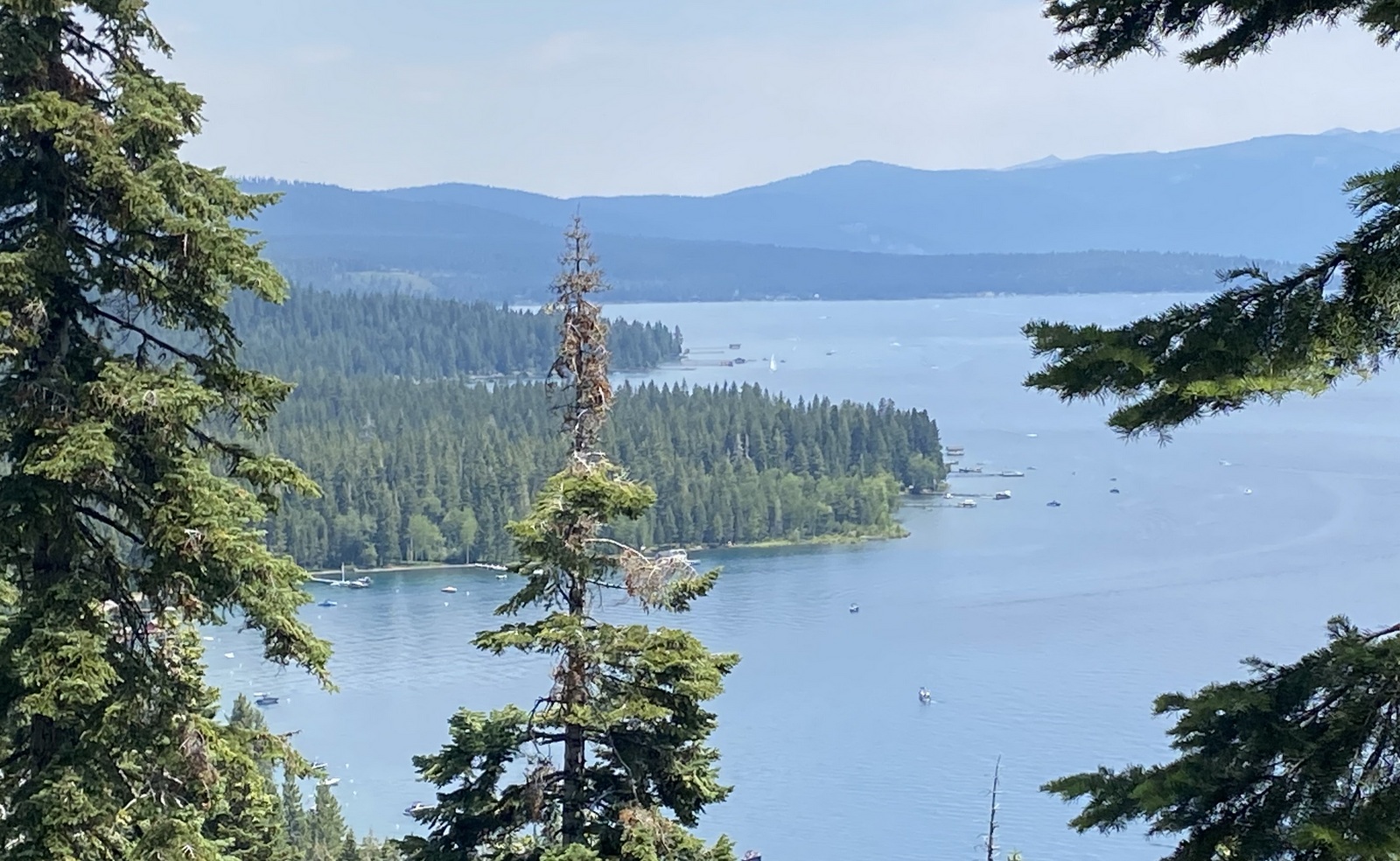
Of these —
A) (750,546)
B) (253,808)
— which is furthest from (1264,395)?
(750,546)

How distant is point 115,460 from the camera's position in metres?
3.68

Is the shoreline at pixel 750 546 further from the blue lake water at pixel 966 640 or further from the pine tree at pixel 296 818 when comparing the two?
the pine tree at pixel 296 818

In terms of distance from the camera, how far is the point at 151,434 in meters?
3.74

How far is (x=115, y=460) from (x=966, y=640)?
30.0m

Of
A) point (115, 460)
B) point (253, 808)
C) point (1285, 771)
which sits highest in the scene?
point (115, 460)

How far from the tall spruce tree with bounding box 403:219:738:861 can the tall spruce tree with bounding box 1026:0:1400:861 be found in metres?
2.23

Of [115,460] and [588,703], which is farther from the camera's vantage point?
[588,703]

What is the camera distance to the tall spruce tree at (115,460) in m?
3.65

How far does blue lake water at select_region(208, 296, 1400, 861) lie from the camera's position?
23609 millimetres

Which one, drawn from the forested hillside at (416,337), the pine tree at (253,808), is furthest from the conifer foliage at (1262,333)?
the forested hillside at (416,337)

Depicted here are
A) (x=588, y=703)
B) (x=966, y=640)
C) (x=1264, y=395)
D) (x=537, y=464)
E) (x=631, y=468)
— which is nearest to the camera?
(x=1264, y=395)

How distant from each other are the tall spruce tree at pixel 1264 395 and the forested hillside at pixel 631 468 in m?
41.2

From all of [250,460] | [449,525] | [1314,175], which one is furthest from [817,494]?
[1314,175]

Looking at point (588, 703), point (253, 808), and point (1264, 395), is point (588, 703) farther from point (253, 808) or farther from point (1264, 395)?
point (1264, 395)
